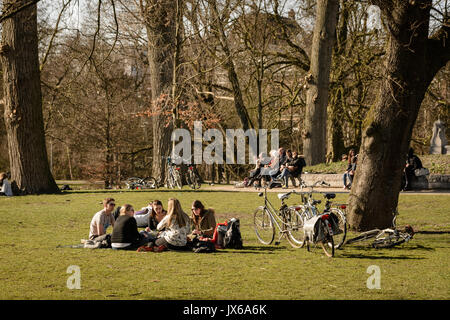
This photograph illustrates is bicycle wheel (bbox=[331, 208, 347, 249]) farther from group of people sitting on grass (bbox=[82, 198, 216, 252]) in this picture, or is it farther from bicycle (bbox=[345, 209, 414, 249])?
group of people sitting on grass (bbox=[82, 198, 216, 252])

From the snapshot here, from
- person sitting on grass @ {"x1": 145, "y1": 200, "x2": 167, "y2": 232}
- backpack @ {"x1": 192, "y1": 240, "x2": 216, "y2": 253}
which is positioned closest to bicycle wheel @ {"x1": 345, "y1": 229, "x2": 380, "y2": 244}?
backpack @ {"x1": 192, "y1": 240, "x2": 216, "y2": 253}

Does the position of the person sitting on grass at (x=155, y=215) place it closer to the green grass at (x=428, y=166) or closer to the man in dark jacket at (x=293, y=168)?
the man in dark jacket at (x=293, y=168)

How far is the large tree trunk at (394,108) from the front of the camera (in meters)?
13.0

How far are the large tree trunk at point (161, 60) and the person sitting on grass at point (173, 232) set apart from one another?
1635 cm

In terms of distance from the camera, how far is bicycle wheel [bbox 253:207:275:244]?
42.3 ft

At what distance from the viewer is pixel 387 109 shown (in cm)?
1362

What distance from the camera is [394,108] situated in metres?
13.6

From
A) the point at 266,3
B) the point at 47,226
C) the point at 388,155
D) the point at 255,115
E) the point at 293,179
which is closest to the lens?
the point at 388,155

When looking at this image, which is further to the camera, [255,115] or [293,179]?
[255,115]

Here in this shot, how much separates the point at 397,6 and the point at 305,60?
21.3 meters

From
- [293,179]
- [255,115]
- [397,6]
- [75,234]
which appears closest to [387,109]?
[397,6]
